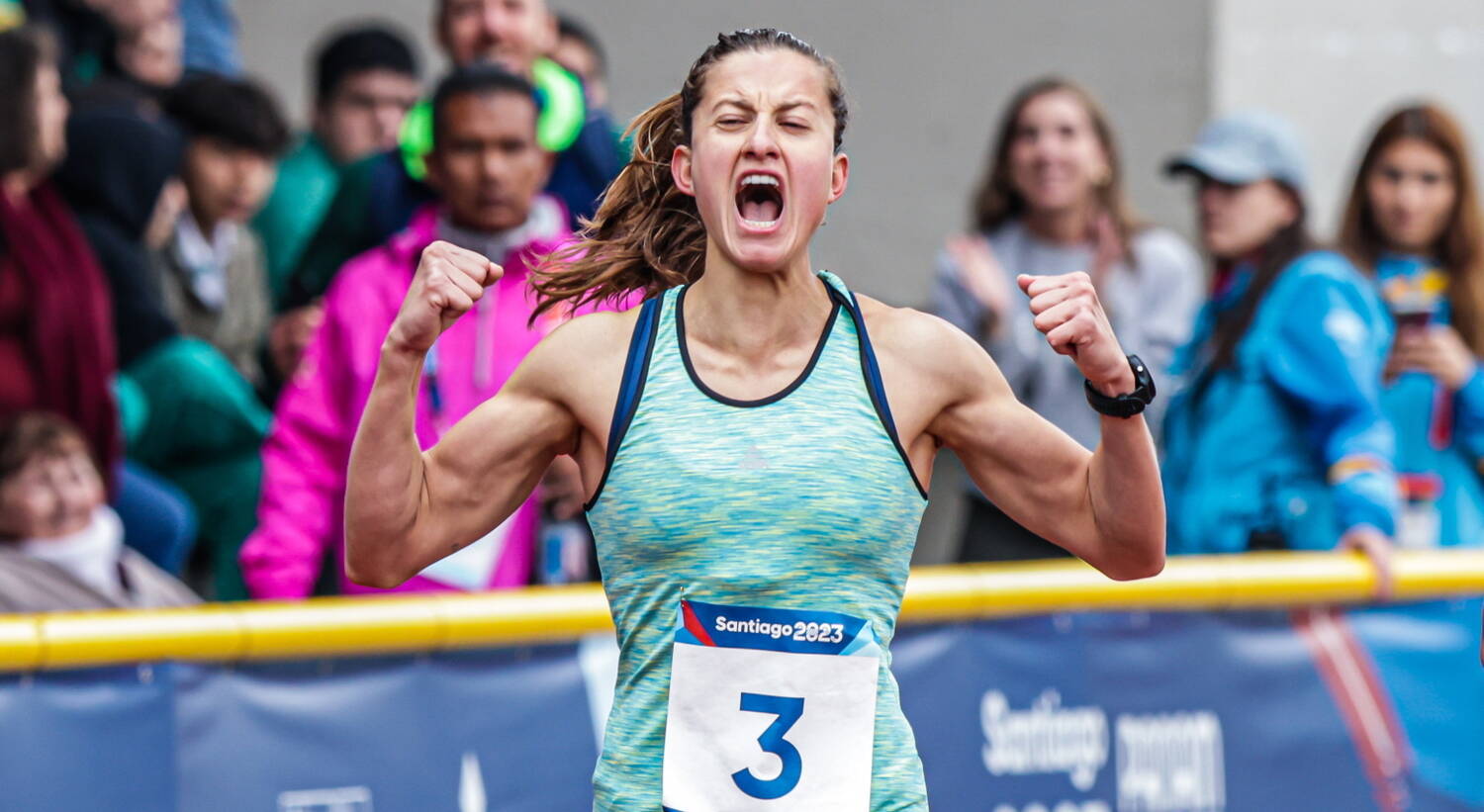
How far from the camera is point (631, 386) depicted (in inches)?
120

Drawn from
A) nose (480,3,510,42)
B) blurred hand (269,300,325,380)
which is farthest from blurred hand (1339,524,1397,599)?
blurred hand (269,300,325,380)

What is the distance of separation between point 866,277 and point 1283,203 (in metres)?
2.82

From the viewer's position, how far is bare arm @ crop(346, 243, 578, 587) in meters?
3.02

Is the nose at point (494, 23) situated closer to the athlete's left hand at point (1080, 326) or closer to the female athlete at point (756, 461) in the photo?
the female athlete at point (756, 461)

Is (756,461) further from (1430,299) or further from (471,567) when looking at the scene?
(1430,299)

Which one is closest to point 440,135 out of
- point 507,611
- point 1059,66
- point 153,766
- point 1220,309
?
point 507,611

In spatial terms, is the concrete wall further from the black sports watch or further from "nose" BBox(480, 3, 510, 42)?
the black sports watch

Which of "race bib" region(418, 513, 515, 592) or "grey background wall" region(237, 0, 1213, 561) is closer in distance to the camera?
"race bib" region(418, 513, 515, 592)

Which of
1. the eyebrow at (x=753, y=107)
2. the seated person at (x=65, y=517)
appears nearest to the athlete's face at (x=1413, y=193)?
the seated person at (x=65, y=517)

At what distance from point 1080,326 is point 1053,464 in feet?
0.92

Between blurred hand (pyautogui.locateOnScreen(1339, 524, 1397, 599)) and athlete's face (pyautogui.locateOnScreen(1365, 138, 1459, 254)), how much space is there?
45.9 inches

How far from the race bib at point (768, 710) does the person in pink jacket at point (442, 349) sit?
2.35 m

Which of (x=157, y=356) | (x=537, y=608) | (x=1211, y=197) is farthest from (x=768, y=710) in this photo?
(x=1211, y=197)

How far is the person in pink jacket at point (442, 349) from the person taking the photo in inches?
212
